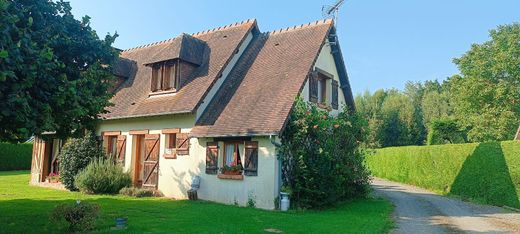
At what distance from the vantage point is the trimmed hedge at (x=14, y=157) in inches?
1275

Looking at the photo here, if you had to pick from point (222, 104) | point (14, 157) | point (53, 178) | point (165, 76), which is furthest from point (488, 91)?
point (14, 157)

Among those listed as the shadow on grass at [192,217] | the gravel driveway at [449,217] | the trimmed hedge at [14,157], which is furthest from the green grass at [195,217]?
the trimmed hedge at [14,157]

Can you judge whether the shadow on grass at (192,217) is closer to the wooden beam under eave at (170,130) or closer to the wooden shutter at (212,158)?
the wooden shutter at (212,158)

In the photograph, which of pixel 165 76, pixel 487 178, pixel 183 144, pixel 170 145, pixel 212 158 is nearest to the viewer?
pixel 212 158

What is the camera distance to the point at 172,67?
701 inches

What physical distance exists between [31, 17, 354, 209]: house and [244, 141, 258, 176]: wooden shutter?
0.03 m

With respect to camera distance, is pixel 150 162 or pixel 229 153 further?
pixel 150 162

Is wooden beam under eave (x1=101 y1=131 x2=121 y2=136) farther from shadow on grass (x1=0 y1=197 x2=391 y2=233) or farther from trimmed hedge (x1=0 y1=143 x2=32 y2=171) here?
trimmed hedge (x1=0 y1=143 x2=32 y2=171)

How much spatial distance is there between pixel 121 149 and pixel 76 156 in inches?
78.7

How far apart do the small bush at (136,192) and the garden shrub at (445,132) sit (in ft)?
97.3

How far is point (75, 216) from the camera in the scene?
878 centimetres

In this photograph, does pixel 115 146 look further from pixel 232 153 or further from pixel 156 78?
pixel 232 153

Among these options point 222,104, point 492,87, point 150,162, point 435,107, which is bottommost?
point 150,162

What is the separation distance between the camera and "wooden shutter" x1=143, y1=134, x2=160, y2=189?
1705 centimetres
